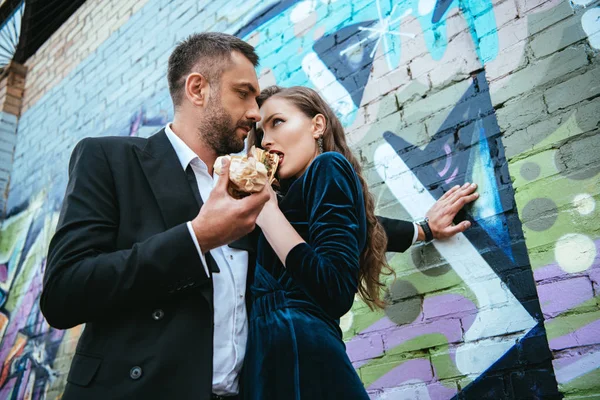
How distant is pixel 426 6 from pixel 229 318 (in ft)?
6.64

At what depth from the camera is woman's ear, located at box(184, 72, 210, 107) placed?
197 centimetres

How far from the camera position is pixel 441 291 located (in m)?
2.27

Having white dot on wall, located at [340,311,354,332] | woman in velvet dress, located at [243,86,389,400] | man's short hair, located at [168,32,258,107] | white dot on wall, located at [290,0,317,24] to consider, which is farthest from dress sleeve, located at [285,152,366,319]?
white dot on wall, located at [290,0,317,24]

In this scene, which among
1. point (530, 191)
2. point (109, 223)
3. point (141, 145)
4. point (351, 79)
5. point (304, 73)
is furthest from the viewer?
point (304, 73)

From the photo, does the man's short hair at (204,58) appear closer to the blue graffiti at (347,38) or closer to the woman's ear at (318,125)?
the woman's ear at (318,125)

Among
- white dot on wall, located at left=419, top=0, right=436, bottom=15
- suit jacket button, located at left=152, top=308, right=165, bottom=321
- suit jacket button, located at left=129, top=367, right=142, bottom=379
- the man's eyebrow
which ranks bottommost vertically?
suit jacket button, located at left=129, top=367, right=142, bottom=379

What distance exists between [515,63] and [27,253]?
479 centimetres

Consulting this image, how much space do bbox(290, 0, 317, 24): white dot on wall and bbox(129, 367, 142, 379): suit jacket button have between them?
8.72 feet

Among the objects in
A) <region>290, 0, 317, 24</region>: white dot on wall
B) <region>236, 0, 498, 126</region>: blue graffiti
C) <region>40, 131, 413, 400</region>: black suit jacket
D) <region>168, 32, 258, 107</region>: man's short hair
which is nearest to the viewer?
<region>40, 131, 413, 400</region>: black suit jacket

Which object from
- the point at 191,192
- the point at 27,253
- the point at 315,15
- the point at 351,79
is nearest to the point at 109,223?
the point at 191,192

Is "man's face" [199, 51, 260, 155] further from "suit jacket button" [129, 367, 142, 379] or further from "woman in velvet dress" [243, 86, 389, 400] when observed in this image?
"suit jacket button" [129, 367, 142, 379]

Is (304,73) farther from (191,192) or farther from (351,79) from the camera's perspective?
(191,192)

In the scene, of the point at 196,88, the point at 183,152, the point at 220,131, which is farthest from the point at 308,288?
the point at 196,88

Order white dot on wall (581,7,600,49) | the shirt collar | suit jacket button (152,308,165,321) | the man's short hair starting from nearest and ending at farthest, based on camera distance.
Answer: suit jacket button (152,308,165,321) < the shirt collar < white dot on wall (581,7,600,49) < the man's short hair
